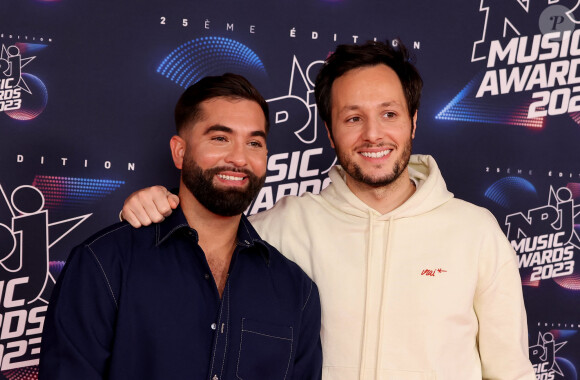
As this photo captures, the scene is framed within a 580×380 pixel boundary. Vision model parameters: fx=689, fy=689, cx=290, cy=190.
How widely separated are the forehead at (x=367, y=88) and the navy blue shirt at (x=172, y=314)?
527 millimetres

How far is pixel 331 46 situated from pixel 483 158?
78 centimetres

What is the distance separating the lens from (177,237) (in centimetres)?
183

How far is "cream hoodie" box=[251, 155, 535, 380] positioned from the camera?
191cm

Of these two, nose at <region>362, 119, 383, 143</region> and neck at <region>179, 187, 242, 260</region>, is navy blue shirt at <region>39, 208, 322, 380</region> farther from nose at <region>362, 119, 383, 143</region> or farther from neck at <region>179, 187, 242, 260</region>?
nose at <region>362, 119, 383, 143</region>

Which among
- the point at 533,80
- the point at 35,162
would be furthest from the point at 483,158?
the point at 35,162

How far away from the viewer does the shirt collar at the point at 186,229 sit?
1793 mm

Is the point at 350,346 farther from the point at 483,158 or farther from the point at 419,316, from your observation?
the point at 483,158

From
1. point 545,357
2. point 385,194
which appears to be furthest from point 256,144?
point 545,357

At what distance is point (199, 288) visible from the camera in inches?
69.3

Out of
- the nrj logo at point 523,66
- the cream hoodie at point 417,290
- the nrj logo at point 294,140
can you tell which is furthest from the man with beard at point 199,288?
the nrj logo at point 523,66

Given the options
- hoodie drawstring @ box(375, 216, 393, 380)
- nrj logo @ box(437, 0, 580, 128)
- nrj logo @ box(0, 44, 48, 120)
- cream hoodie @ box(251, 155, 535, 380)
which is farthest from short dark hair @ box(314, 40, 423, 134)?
nrj logo @ box(0, 44, 48, 120)

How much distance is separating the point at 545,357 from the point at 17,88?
7.64 feet

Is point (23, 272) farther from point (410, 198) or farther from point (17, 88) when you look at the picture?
point (410, 198)

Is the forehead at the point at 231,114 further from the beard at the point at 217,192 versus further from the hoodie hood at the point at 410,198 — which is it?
the hoodie hood at the point at 410,198
